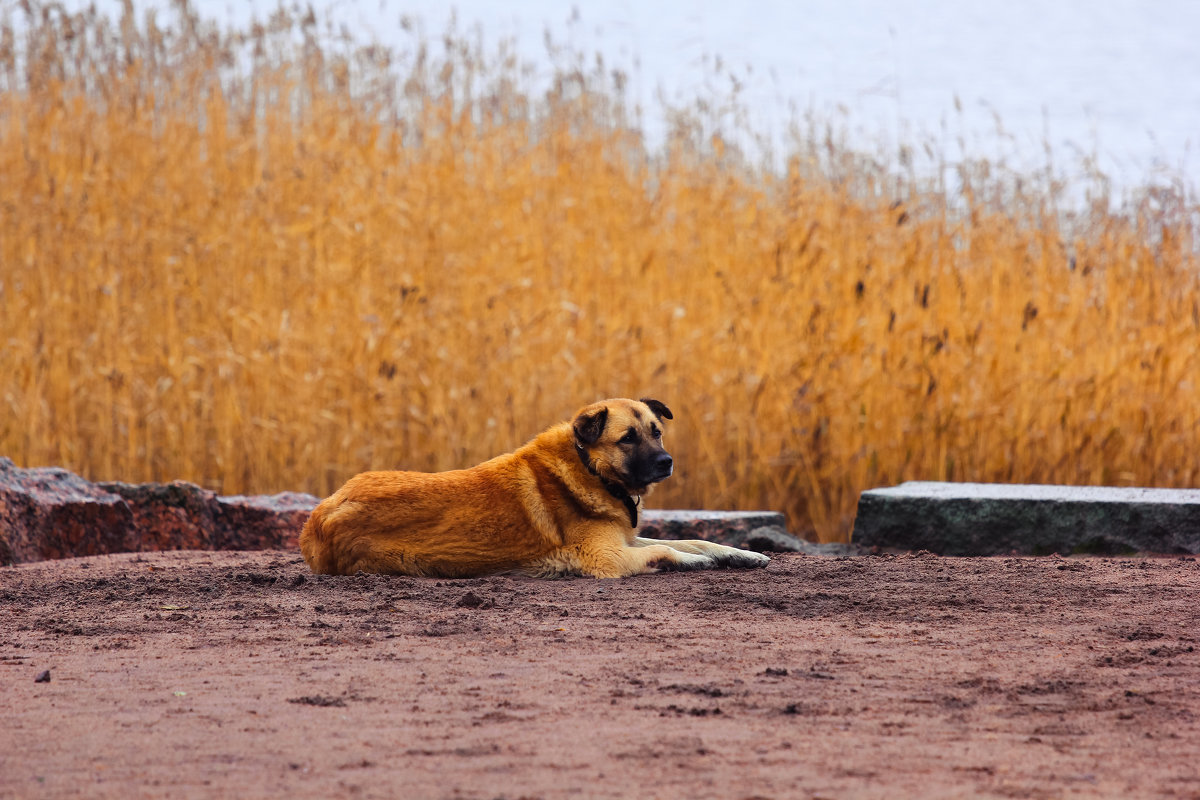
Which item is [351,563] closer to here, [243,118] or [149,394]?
[149,394]

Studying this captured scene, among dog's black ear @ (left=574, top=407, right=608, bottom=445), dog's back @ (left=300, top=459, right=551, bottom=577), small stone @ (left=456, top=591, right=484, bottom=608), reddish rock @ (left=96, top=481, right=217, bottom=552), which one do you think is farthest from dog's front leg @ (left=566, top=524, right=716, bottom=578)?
reddish rock @ (left=96, top=481, right=217, bottom=552)

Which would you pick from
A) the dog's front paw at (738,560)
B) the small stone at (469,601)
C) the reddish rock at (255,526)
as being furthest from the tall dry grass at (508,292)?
the small stone at (469,601)

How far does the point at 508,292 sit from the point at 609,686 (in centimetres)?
566

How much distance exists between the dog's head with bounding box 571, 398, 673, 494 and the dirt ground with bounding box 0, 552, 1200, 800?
471 millimetres

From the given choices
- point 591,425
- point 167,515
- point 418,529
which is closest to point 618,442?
point 591,425

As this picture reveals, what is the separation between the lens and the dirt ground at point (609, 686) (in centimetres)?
243

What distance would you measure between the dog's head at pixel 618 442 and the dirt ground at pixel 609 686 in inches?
18.5

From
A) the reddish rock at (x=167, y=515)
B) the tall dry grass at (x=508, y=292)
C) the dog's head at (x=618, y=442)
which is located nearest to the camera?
the dog's head at (x=618, y=442)

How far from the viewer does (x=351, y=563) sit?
5.13 metres

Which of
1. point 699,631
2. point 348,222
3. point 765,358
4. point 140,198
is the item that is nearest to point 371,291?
point 348,222

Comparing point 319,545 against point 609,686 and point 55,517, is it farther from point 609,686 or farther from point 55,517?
point 609,686

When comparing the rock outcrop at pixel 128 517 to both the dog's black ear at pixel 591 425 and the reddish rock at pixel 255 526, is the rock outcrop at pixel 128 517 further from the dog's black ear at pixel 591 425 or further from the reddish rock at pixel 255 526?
the dog's black ear at pixel 591 425

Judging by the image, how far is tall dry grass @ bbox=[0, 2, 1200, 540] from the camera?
7531 millimetres

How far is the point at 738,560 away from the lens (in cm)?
535
